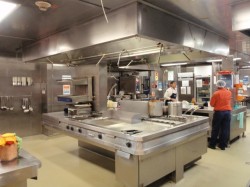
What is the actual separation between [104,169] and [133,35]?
88.8 inches

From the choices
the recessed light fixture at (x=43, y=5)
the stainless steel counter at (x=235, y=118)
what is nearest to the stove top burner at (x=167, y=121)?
the stainless steel counter at (x=235, y=118)

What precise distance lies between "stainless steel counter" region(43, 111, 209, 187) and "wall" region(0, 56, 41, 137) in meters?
2.70

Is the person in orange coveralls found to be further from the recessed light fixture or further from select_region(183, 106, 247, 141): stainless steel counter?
the recessed light fixture

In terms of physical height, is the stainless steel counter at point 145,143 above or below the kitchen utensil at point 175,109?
below

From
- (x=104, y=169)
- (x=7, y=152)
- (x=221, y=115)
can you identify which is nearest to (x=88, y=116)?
(x=104, y=169)

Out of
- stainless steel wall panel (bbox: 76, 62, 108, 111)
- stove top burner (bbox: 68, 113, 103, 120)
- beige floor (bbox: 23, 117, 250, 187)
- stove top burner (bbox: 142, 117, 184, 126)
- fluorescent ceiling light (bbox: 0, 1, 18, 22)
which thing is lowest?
beige floor (bbox: 23, 117, 250, 187)

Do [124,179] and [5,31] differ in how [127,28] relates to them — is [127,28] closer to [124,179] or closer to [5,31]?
[124,179]

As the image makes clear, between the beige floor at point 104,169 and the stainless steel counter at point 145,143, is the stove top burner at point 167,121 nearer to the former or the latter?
Answer: the stainless steel counter at point 145,143

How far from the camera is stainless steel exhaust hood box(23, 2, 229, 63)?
2.27 meters

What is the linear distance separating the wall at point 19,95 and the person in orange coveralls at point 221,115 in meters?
4.47

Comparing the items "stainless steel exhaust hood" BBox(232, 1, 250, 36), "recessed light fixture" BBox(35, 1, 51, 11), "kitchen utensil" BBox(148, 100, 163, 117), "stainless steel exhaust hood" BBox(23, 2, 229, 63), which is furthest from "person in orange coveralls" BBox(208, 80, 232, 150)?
"recessed light fixture" BBox(35, 1, 51, 11)

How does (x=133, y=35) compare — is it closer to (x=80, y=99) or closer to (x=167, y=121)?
(x=167, y=121)

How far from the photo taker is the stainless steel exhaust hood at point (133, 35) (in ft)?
7.43

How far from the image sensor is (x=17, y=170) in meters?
1.33
